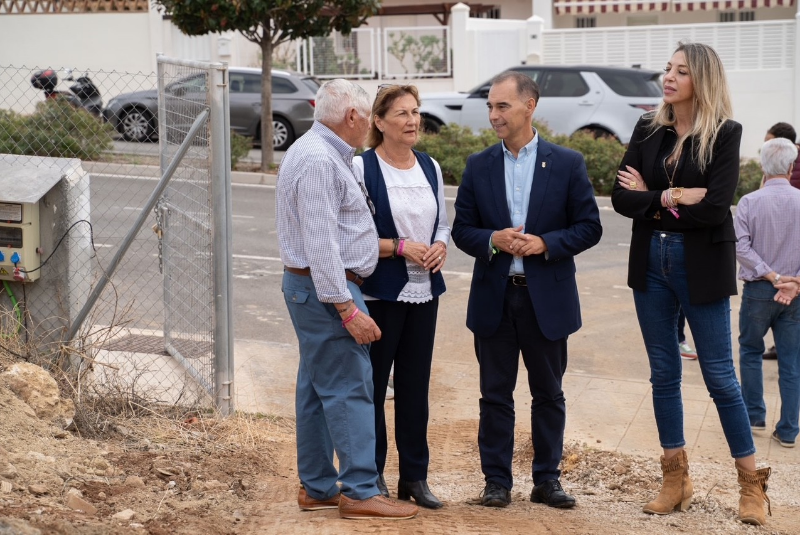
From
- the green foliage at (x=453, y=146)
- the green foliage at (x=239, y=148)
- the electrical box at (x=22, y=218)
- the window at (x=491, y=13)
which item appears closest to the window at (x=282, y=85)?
the green foliage at (x=239, y=148)

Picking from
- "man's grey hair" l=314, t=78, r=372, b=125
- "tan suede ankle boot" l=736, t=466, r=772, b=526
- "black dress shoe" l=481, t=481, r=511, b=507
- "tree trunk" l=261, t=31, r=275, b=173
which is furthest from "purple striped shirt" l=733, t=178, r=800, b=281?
"tree trunk" l=261, t=31, r=275, b=173

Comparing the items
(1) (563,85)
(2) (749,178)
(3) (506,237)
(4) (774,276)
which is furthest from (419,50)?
(3) (506,237)

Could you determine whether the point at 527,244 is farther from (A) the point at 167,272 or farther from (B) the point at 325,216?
(A) the point at 167,272

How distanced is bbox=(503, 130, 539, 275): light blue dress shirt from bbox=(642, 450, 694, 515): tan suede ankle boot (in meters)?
Result: 1.13

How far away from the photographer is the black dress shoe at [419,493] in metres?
4.71

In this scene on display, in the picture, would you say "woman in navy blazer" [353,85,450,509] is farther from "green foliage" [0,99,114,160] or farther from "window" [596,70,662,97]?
"window" [596,70,662,97]

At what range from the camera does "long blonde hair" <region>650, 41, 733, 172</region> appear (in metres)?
4.45

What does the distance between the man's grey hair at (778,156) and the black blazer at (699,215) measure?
1.80 m

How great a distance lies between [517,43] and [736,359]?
17.0m

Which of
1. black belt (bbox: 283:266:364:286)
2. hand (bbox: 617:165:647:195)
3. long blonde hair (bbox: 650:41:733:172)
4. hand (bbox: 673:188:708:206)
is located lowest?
black belt (bbox: 283:266:364:286)

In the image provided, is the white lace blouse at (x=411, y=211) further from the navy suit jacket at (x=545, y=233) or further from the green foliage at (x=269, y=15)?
the green foliage at (x=269, y=15)

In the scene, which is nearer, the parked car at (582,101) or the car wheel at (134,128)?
the car wheel at (134,128)

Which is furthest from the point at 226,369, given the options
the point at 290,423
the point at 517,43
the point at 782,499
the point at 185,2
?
the point at 517,43

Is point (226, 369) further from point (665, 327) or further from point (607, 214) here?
point (607, 214)
